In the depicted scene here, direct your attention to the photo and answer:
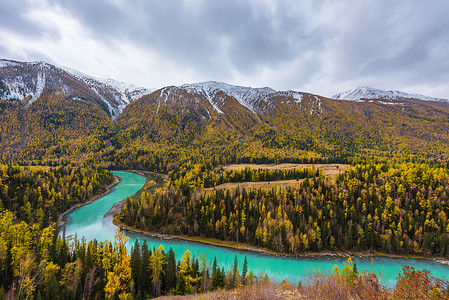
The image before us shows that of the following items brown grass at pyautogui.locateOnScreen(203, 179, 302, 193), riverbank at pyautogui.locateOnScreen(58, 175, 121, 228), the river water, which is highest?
brown grass at pyautogui.locateOnScreen(203, 179, 302, 193)

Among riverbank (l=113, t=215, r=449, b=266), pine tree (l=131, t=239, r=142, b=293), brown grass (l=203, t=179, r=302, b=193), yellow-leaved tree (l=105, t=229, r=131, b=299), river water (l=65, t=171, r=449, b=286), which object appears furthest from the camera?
brown grass (l=203, t=179, r=302, b=193)

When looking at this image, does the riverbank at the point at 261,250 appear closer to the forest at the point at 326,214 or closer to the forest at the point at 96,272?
the forest at the point at 326,214

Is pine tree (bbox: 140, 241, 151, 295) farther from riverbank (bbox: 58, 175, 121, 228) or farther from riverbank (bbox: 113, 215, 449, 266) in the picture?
riverbank (bbox: 58, 175, 121, 228)

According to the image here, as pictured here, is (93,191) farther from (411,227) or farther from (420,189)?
(420,189)

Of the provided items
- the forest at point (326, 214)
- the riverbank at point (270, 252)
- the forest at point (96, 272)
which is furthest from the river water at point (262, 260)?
the forest at point (96, 272)

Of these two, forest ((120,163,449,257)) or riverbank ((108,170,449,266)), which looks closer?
riverbank ((108,170,449,266))

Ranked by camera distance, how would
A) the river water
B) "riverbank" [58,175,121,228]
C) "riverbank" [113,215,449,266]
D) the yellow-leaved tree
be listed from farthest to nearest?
"riverbank" [58,175,121,228] → "riverbank" [113,215,449,266] → the river water → the yellow-leaved tree

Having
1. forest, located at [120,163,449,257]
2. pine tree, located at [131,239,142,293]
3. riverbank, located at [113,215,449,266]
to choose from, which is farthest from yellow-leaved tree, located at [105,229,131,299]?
forest, located at [120,163,449,257]

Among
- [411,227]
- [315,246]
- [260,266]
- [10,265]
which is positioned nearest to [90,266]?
Answer: [10,265]

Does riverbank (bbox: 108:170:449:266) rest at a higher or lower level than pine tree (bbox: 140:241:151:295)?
lower

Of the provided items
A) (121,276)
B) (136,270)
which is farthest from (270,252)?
(121,276)

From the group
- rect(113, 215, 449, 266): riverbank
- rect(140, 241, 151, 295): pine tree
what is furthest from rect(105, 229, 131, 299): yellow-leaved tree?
rect(113, 215, 449, 266): riverbank

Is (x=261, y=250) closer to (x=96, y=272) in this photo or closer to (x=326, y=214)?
(x=326, y=214)
